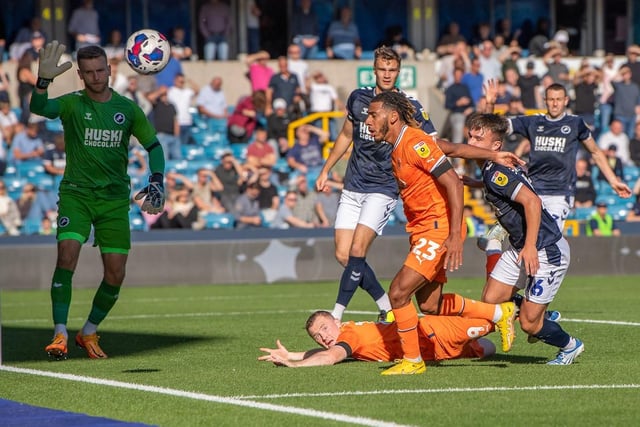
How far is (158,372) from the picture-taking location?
9.20 m

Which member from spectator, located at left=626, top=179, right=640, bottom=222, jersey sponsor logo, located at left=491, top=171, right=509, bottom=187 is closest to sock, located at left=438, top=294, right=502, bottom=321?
jersey sponsor logo, located at left=491, top=171, right=509, bottom=187

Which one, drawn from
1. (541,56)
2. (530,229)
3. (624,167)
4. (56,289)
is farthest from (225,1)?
(530,229)

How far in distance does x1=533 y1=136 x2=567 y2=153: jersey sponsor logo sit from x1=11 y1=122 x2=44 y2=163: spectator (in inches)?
467

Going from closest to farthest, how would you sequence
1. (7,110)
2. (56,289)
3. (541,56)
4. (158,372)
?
(158,372) → (56,289) → (7,110) → (541,56)

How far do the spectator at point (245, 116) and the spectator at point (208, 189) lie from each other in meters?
2.42

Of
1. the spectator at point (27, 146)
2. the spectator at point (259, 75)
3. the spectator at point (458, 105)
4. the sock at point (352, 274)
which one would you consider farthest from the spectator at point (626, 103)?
the sock at point (352, 274)

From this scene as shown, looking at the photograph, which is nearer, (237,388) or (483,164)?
(237,388)

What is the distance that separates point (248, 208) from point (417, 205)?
45.0 feet

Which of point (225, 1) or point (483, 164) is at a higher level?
point (225, 1)

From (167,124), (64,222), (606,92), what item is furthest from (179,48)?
(64,222)

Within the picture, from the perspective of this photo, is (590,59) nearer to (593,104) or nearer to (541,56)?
(541,56)

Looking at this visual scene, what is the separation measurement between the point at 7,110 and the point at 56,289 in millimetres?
13973

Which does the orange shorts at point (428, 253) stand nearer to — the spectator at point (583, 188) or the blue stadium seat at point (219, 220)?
the blue stadium seat at point (219, 220)

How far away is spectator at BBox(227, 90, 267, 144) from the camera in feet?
83.7
